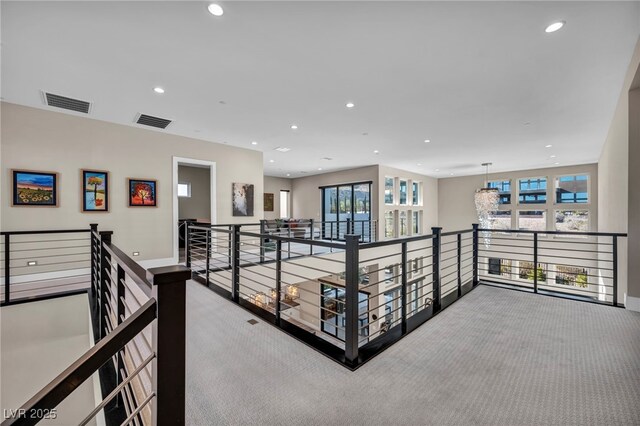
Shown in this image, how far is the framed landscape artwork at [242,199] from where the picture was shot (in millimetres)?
6980

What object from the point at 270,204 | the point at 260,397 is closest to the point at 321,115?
the point at 260,397

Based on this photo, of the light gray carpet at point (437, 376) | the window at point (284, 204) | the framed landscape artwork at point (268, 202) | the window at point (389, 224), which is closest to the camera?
the light gray carpet at point (437, 376)

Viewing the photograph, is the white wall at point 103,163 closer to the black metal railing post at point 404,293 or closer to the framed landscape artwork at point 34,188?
the framed landscape artwork at point 34,188

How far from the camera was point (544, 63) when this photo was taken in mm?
3064

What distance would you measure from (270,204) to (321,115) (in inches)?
327

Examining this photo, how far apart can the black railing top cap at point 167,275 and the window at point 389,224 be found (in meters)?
9.26

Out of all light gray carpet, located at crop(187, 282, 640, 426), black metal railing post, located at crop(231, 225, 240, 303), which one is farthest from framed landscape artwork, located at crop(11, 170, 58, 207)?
light gray carpet, located at crop(187, 282, 640, 426)

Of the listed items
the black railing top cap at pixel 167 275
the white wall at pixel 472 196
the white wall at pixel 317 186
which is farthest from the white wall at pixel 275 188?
the black railing top cap at pixel 167 275

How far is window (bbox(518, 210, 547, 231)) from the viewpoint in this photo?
9.90 meters

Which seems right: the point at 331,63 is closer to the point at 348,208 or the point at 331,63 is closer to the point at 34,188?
the point at 34,188

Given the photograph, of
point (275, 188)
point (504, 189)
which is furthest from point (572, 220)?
point (275, 188)

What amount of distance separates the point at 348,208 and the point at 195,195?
5.59 meters

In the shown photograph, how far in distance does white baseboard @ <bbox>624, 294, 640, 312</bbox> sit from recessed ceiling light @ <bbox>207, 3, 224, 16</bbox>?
5280mm

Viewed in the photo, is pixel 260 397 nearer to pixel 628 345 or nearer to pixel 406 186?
pixel 628 345
